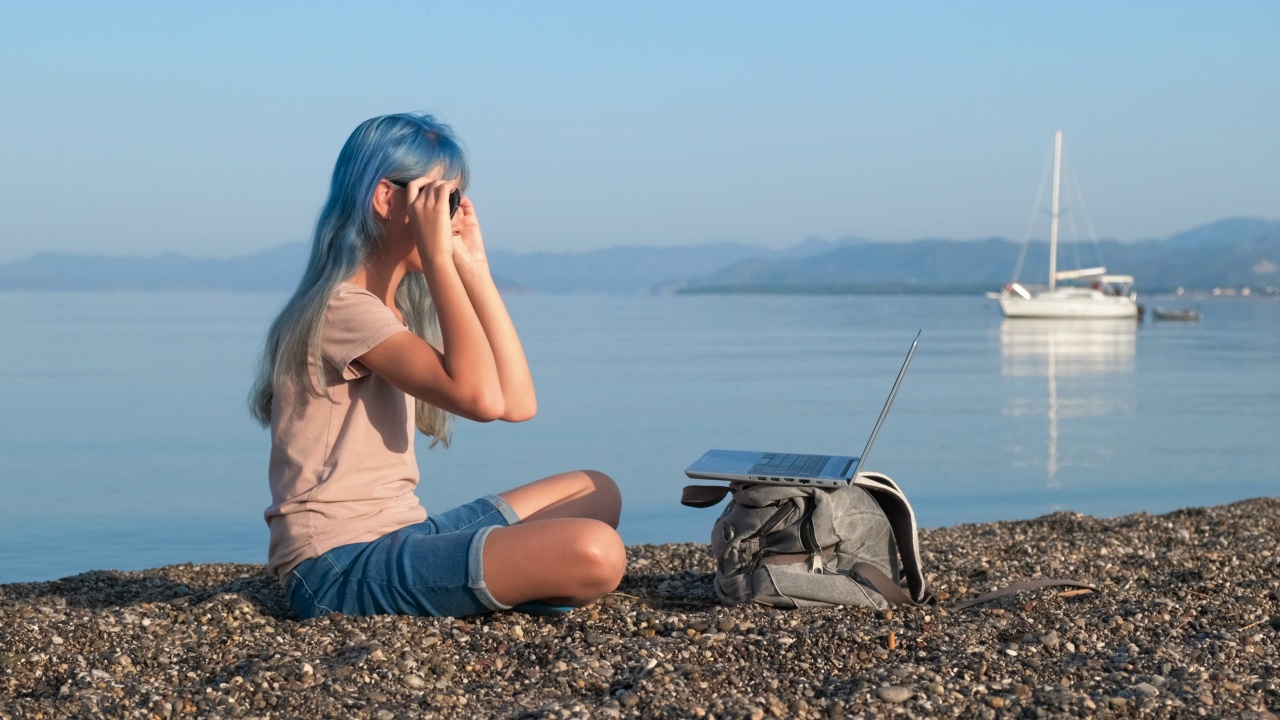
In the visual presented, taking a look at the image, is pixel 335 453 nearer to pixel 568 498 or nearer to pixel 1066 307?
pixel 568 498

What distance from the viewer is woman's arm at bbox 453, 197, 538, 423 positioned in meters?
3.61

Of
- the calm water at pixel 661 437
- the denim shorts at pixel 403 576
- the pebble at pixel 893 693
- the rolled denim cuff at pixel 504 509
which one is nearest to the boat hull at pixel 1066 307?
the calm water at pixel 661 437

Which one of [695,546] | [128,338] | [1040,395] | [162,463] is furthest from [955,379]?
[128,338]

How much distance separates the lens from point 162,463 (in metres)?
9.66

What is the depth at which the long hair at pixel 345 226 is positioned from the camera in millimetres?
3498

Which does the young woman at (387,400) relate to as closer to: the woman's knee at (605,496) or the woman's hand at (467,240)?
the woman's hand at (467,240)

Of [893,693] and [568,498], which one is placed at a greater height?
[568,498]

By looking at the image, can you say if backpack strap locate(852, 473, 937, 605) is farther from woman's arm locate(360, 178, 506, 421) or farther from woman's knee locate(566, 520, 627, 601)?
woman's arm locate(360, 178, 506, 421)

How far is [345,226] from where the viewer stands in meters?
3.64

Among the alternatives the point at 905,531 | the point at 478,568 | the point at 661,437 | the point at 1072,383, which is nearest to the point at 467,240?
the point at 478,568

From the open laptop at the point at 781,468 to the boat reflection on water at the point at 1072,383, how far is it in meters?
5.49

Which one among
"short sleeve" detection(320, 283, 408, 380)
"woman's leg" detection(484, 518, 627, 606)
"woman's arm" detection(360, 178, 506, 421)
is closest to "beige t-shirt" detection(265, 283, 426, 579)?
"short sleeve" detection(320, 283, 408, 380)

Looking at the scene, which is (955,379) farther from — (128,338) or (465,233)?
(128,338)

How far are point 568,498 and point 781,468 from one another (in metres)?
0.73
